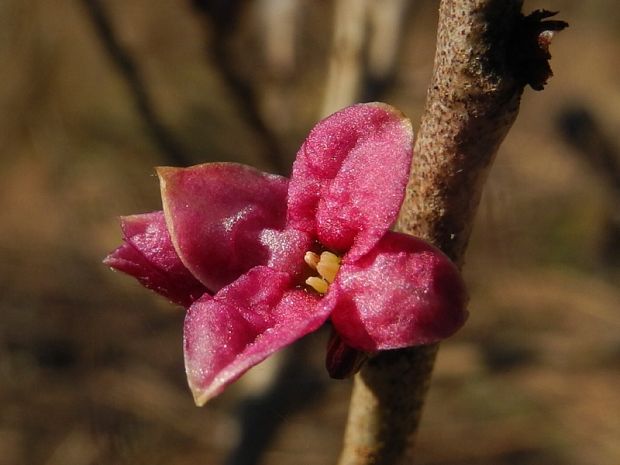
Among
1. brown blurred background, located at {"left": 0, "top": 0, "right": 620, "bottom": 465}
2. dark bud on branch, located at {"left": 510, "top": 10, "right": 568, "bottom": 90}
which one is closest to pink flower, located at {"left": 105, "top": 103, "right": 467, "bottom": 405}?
dark bud on branch, located at {"left": 510, "top": 10, "right": 568, "bottom": 90}

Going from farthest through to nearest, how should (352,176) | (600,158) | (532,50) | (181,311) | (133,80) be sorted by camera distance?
(600,158) → (181,311) → (133,80) → (352,176) → (532,50)

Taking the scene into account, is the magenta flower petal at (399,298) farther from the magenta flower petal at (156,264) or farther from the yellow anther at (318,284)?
the magenta flower petal at (156,264)

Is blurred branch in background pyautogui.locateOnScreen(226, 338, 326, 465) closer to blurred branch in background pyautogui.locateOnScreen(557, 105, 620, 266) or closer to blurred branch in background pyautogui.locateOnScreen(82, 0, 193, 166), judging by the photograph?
blurred branch in background pyautogui.locateOnScreen(82, 0, 193, 166)

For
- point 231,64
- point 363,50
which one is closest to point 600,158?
point 363,50

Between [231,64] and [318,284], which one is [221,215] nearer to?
[318,284]

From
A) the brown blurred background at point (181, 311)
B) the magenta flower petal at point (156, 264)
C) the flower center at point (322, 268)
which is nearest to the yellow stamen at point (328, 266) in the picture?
the flower center at point (322, 268)

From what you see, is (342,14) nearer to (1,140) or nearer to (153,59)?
(1,140)

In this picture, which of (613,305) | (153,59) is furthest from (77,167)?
(613,305)
